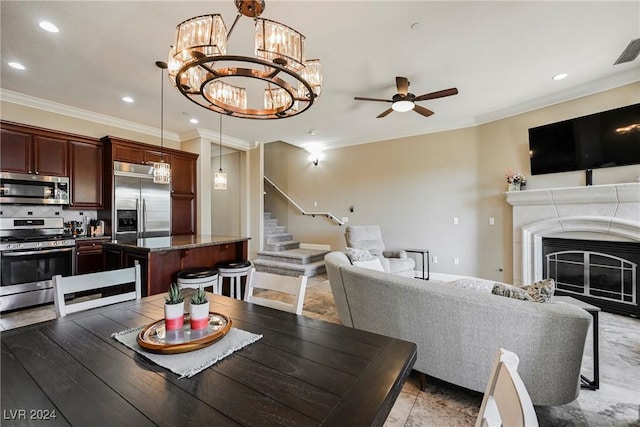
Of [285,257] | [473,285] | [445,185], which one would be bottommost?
[285,257]

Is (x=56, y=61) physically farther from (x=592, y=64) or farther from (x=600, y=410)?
(x=592, y=64)

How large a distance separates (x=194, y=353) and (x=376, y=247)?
4.21m

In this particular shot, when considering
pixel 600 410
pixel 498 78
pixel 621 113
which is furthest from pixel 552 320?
pixel 621 113

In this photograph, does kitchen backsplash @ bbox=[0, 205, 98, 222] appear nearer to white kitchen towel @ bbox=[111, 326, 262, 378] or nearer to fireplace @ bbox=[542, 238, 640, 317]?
white kitchen towel @ bbox=[111, 326, 262, 378]

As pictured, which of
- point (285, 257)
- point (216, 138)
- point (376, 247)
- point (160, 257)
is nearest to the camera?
point (160, 257)

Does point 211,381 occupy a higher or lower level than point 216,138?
lower

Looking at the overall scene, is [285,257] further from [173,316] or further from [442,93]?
[173,316]

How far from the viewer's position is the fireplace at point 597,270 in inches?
134

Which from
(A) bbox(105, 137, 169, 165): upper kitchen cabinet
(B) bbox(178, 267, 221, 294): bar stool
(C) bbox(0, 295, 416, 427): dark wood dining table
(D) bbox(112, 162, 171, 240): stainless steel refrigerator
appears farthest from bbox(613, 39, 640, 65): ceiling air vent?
(D) bbox(112, 162, 171, 240): stainless steel refrigerator

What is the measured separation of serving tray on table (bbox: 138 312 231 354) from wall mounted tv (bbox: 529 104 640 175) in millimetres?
4789

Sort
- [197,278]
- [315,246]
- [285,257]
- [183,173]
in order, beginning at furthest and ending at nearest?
[315,246]
[285,257]
[183,173]
[197,278]

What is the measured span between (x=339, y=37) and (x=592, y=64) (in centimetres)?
298

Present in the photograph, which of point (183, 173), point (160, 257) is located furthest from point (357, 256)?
point (183, 173)

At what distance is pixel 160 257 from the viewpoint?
2949mm
